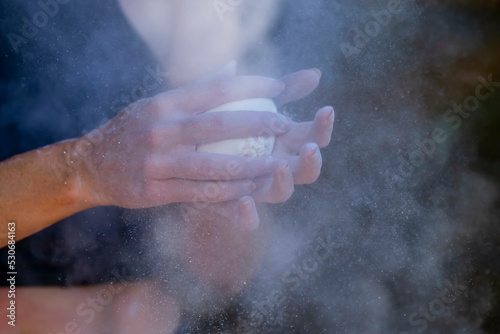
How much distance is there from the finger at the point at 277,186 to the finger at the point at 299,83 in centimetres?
38

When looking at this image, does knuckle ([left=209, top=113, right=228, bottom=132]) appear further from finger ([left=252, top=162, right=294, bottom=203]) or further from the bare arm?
finger ([left=252, top=162, right=294, bottom=203])

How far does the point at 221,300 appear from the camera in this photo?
1743 millimetres

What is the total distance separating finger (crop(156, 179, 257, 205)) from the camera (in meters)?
1.20

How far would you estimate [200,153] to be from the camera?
1197mm

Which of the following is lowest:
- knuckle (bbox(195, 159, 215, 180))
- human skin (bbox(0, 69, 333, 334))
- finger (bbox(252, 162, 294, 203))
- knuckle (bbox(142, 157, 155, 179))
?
human skin (bbox(0, 69, 333, 334))

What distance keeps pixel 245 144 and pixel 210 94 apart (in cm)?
20

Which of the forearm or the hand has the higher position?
the forearm

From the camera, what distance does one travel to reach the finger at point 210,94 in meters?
1.25

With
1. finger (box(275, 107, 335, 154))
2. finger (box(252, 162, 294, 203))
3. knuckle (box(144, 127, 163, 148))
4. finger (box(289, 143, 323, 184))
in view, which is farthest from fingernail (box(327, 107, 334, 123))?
knuckle (box(144, 127, 163, 148))

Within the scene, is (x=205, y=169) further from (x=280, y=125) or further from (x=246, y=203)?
(x=280, y=125)

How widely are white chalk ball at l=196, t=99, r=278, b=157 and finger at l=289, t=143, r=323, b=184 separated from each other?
0.11 meters

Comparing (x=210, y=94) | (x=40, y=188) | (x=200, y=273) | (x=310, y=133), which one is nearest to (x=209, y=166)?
(x=210, y=94)

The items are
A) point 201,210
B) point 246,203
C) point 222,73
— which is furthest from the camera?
point 201,210

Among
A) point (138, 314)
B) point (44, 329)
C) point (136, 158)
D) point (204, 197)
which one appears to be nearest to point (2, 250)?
point (44, 329)
